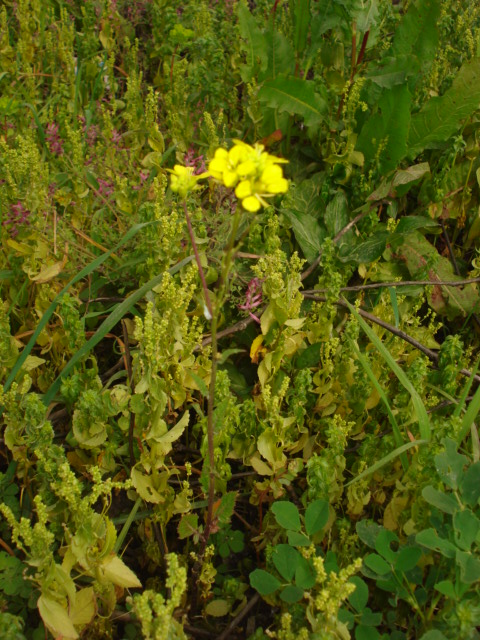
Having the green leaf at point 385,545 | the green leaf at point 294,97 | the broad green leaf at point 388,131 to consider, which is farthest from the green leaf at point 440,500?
the green leaf at point 294,97

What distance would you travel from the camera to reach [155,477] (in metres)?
1.50

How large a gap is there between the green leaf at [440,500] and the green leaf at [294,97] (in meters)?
1.59

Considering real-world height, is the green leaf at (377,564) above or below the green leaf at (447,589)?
below

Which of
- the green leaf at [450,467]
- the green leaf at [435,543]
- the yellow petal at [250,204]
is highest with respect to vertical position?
the yellow petal at [250,204]

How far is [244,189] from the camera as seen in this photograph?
100cm

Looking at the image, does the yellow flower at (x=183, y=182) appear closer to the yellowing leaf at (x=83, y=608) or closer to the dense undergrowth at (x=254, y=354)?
the dense undergrowth at (x=254, y=354)

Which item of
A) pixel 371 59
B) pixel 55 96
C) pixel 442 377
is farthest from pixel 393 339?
pixel 55 96

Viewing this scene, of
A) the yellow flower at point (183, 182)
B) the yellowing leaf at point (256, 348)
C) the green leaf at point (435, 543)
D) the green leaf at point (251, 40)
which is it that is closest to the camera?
the yellow flower at point (183, 182)

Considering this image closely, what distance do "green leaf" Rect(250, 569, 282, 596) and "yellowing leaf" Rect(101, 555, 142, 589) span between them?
26 centimetres

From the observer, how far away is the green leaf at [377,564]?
1292 millimetres

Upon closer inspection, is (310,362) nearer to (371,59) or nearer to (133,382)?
(133,382)

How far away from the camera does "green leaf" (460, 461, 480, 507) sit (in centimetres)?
130

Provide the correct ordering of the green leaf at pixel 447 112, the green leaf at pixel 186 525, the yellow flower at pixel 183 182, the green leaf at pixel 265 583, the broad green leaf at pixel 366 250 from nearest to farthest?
the yellow flower at pixel 183 182 → the green leaf at pixel 265 583 → the green leaf at pixel 186 525 → the broad green leaf at pixel 366 250 → the green leaf at pixel 447 112

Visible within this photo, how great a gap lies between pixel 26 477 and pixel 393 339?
44.7 inches
